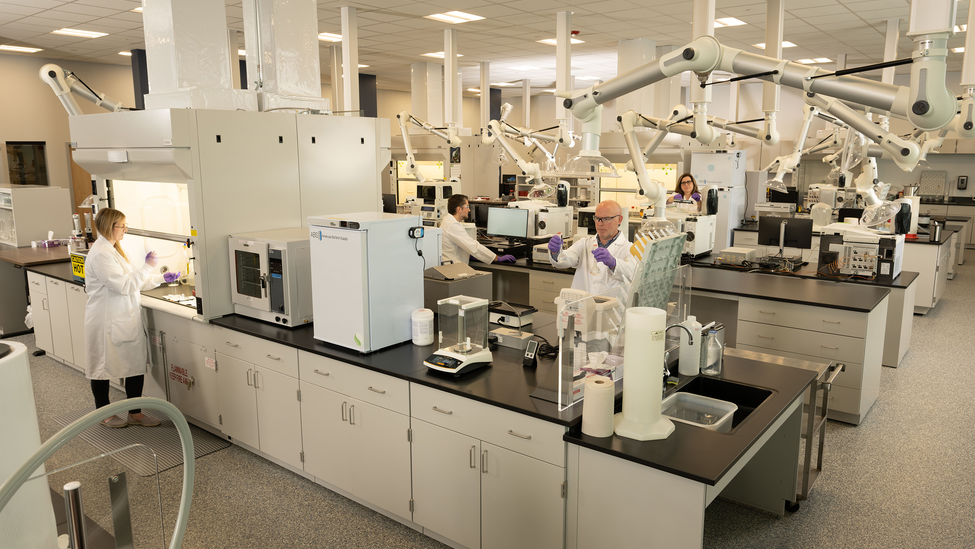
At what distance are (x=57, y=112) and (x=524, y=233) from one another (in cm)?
988

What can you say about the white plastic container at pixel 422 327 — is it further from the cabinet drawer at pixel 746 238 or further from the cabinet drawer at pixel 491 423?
the cabinet drawer at pixel 746 238

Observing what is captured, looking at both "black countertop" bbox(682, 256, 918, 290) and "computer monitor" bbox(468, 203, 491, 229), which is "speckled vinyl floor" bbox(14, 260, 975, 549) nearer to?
"black countertop" bbox(682, 256, 918, 290)

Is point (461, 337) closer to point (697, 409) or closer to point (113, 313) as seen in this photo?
point (697, 409)

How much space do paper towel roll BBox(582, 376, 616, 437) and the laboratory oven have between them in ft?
Result: 6.64

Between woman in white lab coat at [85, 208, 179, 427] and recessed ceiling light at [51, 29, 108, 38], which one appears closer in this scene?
woman in white lab coat at [85, 208, 179, 427]

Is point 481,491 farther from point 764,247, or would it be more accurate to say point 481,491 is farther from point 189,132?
point 764,247

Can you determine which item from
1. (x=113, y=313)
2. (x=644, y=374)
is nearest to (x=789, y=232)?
(x=644, y=374)

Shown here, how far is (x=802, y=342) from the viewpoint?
171 inches

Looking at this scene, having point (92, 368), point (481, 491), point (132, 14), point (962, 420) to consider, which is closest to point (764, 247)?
point (962, 420)

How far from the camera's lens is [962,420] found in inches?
171

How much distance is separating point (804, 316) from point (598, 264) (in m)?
1.51

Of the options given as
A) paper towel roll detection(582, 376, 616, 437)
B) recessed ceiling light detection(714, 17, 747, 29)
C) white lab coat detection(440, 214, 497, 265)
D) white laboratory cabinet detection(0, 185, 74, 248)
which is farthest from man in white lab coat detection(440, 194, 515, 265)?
recessed ceiling light detection(714, 17, 747, 29)

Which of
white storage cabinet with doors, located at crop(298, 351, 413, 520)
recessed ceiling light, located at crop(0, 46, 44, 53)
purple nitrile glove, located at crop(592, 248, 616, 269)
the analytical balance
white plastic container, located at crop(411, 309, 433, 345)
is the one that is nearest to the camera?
the analytical balance

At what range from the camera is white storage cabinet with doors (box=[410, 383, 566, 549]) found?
2.43 m
